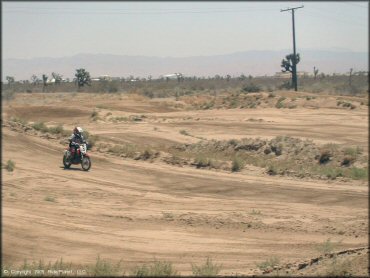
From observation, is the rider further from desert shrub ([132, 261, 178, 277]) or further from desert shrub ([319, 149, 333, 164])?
desert shrub ([132, 261, 178, 277])

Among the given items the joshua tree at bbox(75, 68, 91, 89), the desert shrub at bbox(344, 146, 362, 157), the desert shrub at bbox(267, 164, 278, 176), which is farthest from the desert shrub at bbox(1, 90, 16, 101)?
the joshua tree at bbox(75, 68, 91, 89)

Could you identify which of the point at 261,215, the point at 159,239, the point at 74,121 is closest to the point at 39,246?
the point at 159,239

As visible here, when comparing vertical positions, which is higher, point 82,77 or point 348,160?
point 82,77

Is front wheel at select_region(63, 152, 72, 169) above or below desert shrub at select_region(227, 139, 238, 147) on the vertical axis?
above

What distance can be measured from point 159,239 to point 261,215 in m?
4.25

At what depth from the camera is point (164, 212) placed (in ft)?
53.8

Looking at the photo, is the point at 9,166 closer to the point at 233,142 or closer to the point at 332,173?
the point at 332,173

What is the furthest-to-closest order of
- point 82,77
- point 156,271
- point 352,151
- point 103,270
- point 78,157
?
point 82,77 → point 352,151 → point 78,157 → point 156,271 → point 103,270

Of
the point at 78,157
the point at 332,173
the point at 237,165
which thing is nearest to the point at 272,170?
the point at 237,165

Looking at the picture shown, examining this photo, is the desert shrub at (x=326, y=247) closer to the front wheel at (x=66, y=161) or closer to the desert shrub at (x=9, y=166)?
the desert shrub at (x=9, y=166)

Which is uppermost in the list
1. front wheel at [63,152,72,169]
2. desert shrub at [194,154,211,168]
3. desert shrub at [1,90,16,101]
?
desert shrub at [1,90,16,101]

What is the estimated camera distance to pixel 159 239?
43.9 ft

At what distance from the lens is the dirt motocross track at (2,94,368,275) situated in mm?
12070

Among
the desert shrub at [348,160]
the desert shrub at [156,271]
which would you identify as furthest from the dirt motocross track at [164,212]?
the desert shrub at [348,160]
